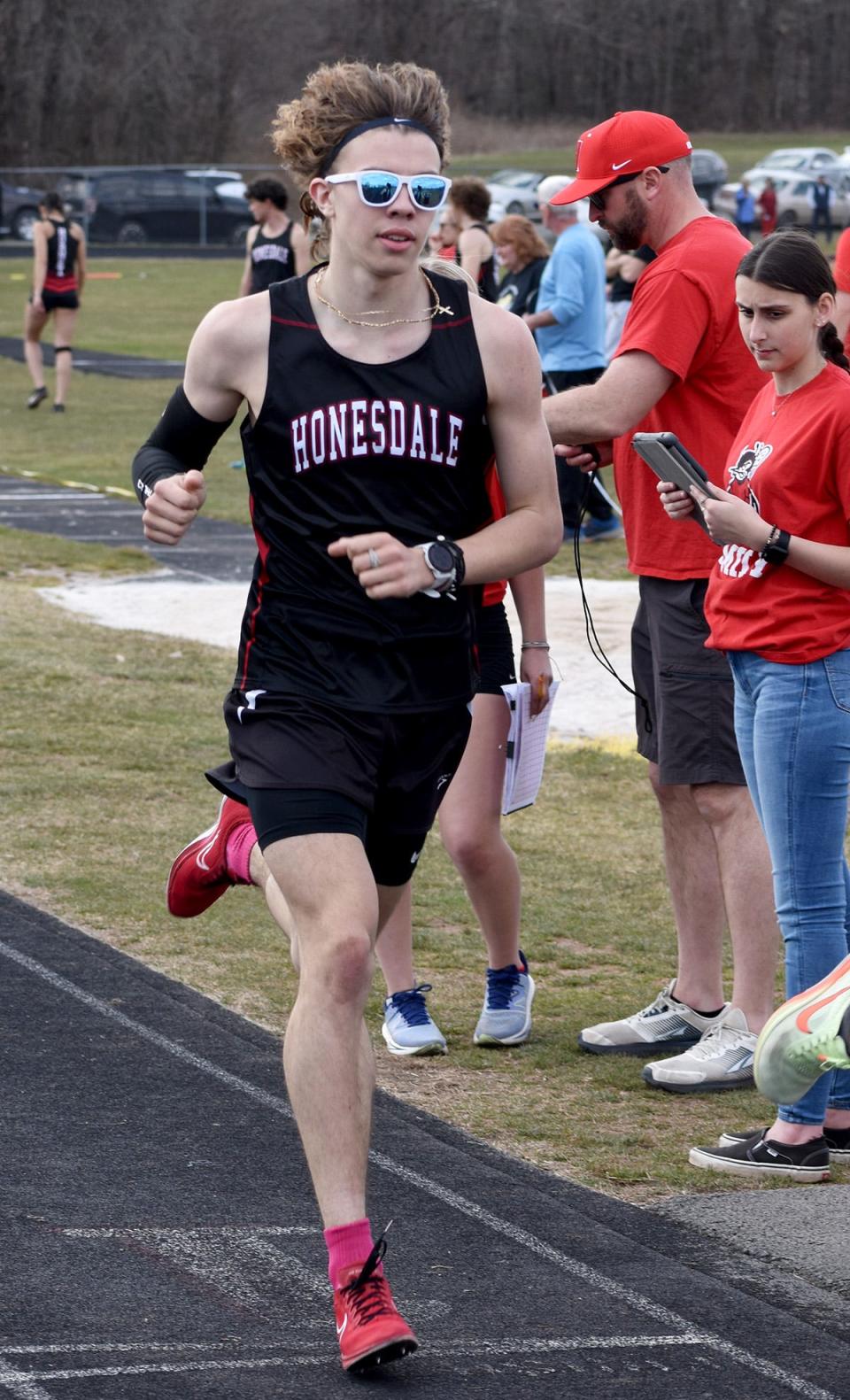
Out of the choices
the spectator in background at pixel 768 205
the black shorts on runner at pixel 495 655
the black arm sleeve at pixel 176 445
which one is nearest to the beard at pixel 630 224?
the black shorts on runner at pixel 495 655

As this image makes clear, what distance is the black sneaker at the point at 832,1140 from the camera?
4461mm

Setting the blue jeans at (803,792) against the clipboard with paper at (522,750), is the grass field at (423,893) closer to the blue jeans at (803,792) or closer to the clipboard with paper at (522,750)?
the blue jeans at (803,792)

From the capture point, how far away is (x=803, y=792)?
424cm

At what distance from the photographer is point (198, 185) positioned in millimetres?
50562

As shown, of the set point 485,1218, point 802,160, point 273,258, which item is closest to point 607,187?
point 485,1218

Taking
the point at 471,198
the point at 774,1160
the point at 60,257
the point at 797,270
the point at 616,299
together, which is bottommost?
the point at 774,1160

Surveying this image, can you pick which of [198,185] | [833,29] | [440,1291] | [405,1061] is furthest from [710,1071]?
[833,29]

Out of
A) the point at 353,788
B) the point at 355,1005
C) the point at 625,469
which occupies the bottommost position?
the point at 355,1005

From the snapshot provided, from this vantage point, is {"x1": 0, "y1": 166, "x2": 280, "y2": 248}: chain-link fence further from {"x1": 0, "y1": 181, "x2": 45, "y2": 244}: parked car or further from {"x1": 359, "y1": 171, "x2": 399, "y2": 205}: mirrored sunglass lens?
{"x1": 359, "y1": 171, "x2": 399, "y2": 205}: mirrored sunglass lens

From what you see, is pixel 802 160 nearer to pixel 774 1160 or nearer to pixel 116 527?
pixel 116 527

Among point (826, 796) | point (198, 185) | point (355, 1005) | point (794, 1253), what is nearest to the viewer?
point (355, 1005)

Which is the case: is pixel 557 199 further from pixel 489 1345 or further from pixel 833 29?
pixel 833 29

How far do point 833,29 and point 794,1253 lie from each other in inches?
3419

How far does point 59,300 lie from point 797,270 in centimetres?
1667
